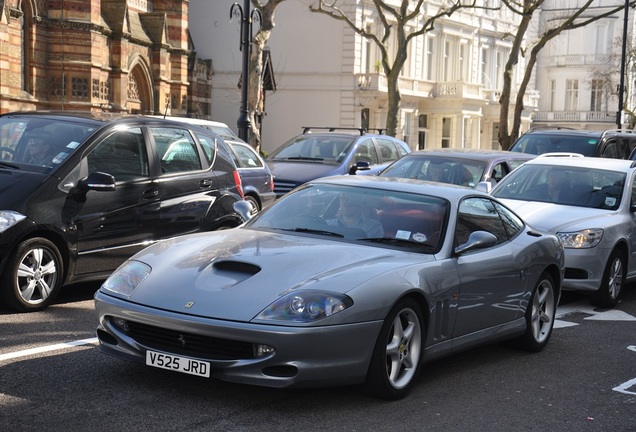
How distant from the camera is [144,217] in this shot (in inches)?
400

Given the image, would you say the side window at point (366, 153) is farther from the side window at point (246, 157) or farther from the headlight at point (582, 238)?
the headlight at point (582, 238)

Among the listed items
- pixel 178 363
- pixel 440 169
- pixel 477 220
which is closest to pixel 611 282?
pixel 477 220

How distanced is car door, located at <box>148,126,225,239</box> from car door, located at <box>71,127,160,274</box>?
0.18 m

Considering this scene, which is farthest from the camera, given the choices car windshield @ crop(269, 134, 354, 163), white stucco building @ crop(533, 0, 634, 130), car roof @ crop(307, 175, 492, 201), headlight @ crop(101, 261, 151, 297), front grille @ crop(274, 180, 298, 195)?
white stucco building @ crop(533, 0, 634, 130)

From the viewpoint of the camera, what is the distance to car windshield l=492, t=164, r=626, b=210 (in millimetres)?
12250

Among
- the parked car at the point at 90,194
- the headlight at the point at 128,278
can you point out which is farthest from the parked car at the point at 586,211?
the headlight at the point at 128,278

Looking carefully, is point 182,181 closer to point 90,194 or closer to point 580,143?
point 90,194

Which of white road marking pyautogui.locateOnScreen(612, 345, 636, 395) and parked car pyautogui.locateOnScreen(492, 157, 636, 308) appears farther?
parked car pyautogui.locateOnScreen(492, 157, 636, 308)

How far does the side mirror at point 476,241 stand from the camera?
291 inches

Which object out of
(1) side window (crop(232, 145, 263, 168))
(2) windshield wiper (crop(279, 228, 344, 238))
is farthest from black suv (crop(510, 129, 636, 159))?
(2) windshield wiper (crop(279, 228, 344, 238))

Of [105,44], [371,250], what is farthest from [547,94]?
[371,250]

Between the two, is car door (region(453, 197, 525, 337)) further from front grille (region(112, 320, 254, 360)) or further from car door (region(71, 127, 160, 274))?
car door (region(71, 127, 160, 274))

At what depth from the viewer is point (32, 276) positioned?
8992 millimetres

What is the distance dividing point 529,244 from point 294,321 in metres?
3.05
